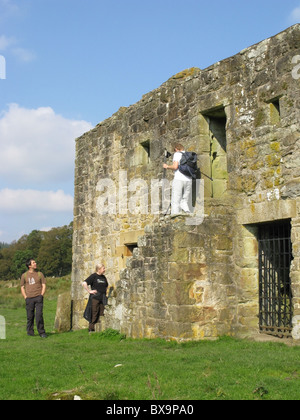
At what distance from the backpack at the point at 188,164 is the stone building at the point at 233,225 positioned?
31cm

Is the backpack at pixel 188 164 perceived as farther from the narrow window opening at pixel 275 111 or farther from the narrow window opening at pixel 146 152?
the narrow window opening at pixel 146 152

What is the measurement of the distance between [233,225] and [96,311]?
4192 mm

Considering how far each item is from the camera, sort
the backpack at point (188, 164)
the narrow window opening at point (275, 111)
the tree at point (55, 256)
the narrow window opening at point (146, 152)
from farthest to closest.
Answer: the tree at point (55, 256)
the narrow window opening at point (146, 152)
the backpack at point (188, 164)
the narrow window opening at point (275, 111)

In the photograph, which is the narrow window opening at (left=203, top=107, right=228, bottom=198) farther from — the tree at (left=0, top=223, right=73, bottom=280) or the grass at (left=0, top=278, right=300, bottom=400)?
the tree at (left=0, top=223, right=73, bottom=280)

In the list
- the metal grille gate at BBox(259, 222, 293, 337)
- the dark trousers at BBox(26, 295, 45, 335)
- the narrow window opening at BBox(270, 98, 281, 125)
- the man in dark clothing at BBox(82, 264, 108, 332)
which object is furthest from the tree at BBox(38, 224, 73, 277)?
the narrow window opening at BBox(270, 98, 281, 125)

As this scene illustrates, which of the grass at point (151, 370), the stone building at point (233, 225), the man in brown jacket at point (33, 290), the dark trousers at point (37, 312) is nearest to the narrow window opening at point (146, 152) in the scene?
the stone building at point (233, 225)

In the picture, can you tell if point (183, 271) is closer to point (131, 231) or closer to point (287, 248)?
point (287, 248)

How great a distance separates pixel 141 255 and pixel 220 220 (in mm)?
1726

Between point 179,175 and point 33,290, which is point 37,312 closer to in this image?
point 33,290

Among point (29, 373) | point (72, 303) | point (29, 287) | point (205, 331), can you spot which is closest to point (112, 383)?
point (29, 373)

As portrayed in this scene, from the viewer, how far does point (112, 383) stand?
5.76m

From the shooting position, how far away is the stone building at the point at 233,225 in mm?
8609

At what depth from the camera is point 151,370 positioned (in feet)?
20.7

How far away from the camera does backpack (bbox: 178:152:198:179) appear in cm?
993
